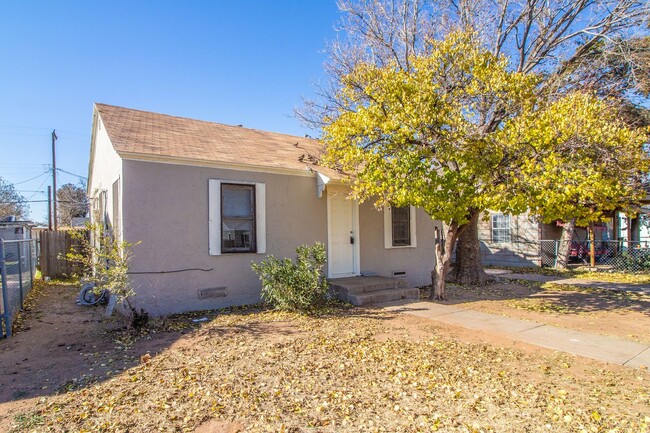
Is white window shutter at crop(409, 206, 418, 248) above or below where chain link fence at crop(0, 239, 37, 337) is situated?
above

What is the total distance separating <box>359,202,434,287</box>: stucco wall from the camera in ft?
31.8

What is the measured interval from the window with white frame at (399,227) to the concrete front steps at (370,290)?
59.2 inches

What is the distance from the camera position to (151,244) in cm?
695

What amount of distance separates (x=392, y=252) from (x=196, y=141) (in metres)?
5.46

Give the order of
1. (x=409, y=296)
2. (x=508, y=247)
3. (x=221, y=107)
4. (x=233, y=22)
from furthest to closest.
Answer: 1. (x=508, y=247)
2. (x=221, y=107)
3. (x=233, y=22)
4. (x=409, y=296)

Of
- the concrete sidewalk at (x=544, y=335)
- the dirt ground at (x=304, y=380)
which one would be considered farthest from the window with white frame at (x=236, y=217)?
the concrete sidewalk at (x=544, y=335)

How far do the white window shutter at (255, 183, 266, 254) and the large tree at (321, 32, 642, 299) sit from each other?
181 cm

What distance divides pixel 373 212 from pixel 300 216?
2.10 meters

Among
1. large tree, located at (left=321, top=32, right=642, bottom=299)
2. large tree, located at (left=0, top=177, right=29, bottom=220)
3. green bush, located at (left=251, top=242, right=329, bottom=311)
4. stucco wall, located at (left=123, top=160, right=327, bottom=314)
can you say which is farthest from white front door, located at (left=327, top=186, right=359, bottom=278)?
large tree, located at (left=0, top=177, right=29, bottom=220)

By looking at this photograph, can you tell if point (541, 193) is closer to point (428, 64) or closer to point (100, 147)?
point (428, 64)

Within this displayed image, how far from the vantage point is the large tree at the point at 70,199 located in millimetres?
38688

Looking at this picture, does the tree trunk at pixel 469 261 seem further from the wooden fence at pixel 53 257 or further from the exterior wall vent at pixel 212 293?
the wooden fence at pixel 53 257

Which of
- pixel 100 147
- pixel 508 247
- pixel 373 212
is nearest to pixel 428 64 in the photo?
pixel 373 212

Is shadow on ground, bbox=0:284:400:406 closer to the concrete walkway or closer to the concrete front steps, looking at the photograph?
the concrete front steps
